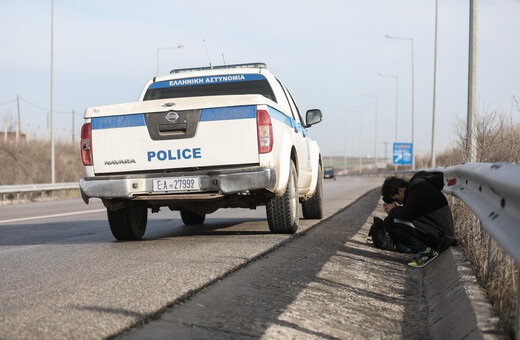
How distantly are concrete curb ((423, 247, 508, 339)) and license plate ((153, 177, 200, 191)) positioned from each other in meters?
2.56

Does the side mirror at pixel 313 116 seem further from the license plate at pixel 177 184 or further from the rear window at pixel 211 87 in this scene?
the license plate at pixel 177 184

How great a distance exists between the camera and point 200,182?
738cm

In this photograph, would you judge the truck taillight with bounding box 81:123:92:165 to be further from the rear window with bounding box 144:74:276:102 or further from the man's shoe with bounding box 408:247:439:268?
the man's shoe with bounding box 408:247:439:268

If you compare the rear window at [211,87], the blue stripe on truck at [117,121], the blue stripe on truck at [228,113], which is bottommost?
the blue stripe on truck at [117,121]

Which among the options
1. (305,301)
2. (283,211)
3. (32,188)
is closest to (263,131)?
(283,211)

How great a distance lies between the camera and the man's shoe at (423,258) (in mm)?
6945

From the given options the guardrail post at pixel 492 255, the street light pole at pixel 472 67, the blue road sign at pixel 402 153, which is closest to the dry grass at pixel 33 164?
the blue road sign at pixel 402 153

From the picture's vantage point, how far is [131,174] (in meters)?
7.68

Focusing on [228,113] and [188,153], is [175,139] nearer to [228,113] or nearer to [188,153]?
[188,153]

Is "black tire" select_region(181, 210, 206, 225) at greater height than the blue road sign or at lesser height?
lesser

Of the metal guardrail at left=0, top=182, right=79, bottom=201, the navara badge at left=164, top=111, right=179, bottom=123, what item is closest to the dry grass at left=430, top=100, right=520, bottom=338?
the navara badge at left=164, top=111, right=179, bottom=123

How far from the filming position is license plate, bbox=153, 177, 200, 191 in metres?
7.39

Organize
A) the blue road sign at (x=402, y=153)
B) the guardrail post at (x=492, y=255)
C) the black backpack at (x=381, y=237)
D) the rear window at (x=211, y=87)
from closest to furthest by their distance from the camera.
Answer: the guardrail post at (x=492, y=255) < the black backpack at (x=381, y=237) < the rear window at (x=211, y=87) < the blue road sign at (x=402, y=153)

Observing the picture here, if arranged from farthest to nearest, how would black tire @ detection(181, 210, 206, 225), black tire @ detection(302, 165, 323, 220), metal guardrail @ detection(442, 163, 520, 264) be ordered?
black tire @ detection(302, 165, 323, 220)
black tire @ detection(181, 210, 206, 225)
metal guardrail @ detection(442, 163, 520, 264)
